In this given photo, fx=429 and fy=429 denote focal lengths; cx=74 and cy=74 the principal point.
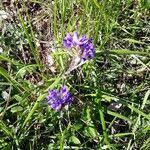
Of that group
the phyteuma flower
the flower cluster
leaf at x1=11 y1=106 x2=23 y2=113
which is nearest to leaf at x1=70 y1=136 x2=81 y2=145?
the phyteuma flower

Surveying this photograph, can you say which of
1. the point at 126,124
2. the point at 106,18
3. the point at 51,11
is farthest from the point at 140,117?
the point at 51,11

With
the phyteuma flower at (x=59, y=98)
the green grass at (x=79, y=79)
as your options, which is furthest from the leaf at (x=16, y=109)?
the phyteuma flower at (x=59, y=98)

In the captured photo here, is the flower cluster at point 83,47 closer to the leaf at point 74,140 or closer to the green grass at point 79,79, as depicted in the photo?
the green grass at point 79,79

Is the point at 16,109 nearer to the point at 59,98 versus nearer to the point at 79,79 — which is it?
the point at 59,98

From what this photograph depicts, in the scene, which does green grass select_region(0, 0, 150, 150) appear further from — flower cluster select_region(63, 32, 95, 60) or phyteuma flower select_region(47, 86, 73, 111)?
flower cluster select_region(63, 32, 95, 60)

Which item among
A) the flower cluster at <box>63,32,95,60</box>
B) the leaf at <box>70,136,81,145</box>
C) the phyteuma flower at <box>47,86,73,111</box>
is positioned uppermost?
the flower cluster at <box>63,32,95,60</box>
